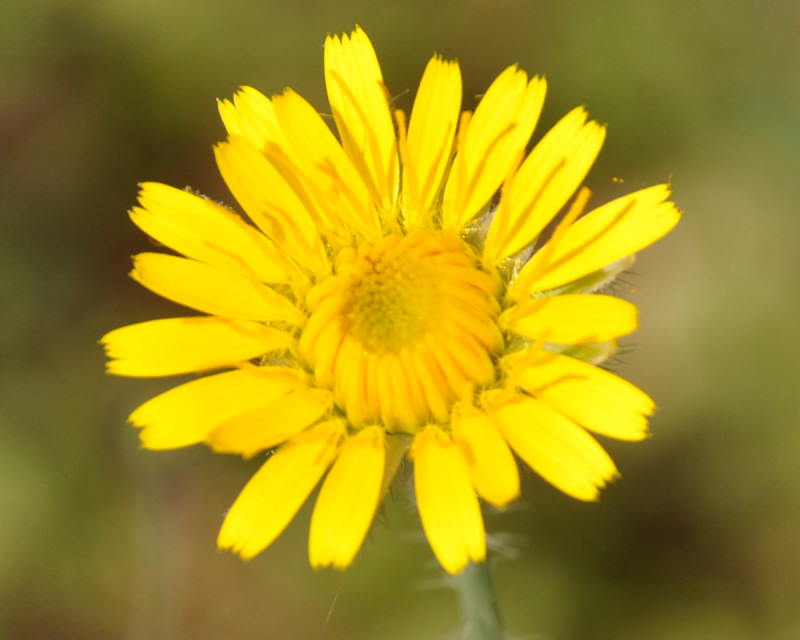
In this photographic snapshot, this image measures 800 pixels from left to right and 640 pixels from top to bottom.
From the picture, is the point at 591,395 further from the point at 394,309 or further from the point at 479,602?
the point at 479,602

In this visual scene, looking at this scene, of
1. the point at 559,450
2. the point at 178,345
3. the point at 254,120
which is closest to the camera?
the point at 559,450

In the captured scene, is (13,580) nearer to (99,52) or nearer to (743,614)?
(99,52)

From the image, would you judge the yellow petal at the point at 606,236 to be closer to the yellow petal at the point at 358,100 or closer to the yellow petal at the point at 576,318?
the yellow petal at the point at 576,318

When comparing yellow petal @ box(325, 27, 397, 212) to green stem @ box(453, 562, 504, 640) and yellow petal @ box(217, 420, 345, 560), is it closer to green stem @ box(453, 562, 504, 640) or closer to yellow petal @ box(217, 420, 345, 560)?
yellow petal @ box(217, 420, 345, 560)

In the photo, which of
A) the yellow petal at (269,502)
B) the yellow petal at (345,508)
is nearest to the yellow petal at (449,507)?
the yellow petal at (345,508)

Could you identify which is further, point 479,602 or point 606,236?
point 479,602

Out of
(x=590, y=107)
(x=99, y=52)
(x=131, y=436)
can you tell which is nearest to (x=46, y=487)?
(x=131, y=436)

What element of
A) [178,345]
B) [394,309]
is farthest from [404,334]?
[178,345]
